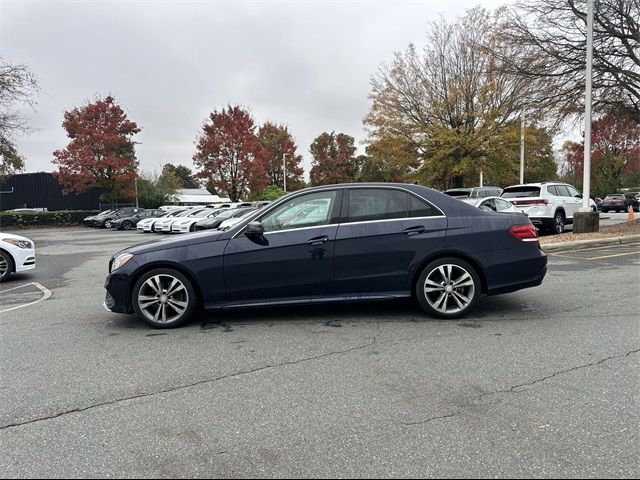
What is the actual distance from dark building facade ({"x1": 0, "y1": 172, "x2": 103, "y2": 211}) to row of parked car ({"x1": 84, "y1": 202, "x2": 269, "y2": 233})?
1156cm

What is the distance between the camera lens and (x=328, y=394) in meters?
3.47

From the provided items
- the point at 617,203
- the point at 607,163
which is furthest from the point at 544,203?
the point at 607,163

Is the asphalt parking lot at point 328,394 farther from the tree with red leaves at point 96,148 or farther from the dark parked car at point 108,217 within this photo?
the tree with red leaves at point 96,148

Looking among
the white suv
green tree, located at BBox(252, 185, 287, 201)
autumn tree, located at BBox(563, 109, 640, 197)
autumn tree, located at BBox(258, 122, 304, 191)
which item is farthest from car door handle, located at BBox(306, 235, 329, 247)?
autumn tree, located at BBox(258, 122, 304, 191)

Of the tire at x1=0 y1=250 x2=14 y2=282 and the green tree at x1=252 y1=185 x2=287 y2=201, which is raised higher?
the green tree at x1=252 y1=185 x2=287 y2=201

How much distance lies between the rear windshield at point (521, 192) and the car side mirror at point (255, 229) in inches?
479

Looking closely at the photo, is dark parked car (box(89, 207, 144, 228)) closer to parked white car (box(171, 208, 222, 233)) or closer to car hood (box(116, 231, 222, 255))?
parked white car (box(171, 208, 222, 233))

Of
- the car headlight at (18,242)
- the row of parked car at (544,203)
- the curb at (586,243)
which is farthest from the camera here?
the row of parked car at (544,203)

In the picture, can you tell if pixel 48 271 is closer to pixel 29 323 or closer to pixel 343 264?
pixel 29 323

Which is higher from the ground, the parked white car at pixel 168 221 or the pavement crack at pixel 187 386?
the parked white car at pixel 168 221

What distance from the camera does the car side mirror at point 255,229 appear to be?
5266 millimetres

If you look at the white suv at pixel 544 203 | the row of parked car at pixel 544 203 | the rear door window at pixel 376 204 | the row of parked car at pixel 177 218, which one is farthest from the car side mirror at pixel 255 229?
the white suv at pixel 544 203

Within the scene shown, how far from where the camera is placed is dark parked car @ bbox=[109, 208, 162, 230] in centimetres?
3509

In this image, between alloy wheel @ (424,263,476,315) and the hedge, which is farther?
the hedge
